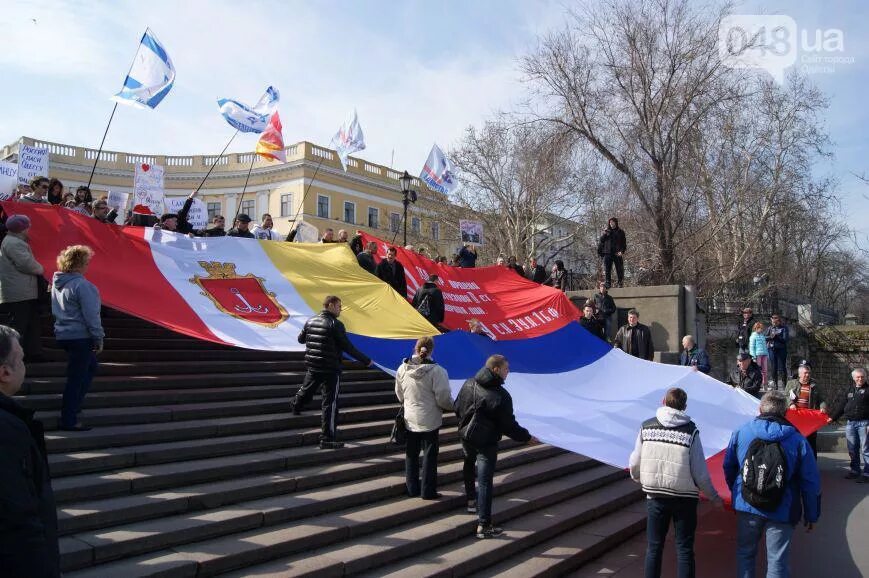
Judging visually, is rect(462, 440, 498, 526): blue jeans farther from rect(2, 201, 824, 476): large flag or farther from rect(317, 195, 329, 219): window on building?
rect(317, 195, 329, 219): window on building

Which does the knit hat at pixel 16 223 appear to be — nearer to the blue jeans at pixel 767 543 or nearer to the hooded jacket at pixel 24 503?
the hooded jacket at pixel 24 503

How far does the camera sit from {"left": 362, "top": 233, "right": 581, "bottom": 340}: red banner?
41.9 ft

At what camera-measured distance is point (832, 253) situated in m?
44.9

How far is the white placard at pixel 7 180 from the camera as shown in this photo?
37.5 feet

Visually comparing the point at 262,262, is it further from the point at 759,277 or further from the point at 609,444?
the point at 759,277

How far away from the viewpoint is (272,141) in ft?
54.2

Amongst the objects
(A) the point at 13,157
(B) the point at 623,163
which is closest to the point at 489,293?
(B) the point at 623,163

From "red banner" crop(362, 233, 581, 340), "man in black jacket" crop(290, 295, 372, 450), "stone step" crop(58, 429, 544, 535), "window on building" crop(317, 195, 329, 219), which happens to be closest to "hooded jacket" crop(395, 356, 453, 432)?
"stone step" crop(58, 429, 544, 535)

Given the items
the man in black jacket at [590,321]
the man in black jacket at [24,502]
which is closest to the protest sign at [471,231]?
the man in black jacket at [590,321]

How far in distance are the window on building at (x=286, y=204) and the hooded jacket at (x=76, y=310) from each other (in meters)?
43.4

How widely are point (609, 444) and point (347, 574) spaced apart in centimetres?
350

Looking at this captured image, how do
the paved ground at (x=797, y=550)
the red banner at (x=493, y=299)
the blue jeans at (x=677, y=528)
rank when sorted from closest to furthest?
the blue jeans at (x=677, y=528)
the paved ground at (x=797, y=550)
the red banner at (x=493, y=299)

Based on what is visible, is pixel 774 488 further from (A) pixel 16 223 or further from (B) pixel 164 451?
(A) pixel 16 223

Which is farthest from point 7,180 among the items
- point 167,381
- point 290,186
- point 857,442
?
point 290,186
